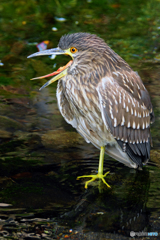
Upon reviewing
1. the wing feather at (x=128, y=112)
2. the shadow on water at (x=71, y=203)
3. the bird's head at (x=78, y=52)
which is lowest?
the shadow on water at (x=71, y=203)

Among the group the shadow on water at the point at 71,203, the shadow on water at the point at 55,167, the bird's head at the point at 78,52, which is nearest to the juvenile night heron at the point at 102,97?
the bird's head at the point at 78,52

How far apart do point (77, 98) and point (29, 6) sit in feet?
27.0

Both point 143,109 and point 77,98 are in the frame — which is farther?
point 143,109

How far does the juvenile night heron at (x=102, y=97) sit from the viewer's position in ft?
14.8

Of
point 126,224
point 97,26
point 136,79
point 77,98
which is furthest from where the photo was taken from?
point 97,26

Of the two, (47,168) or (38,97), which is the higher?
(38,97)

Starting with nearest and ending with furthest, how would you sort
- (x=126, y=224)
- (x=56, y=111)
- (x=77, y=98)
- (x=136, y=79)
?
(x=126, y=224)
(x=77, y=98)
(x=136, y=79)
(x=56, y=111)

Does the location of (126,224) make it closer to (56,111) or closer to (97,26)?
(56,111)

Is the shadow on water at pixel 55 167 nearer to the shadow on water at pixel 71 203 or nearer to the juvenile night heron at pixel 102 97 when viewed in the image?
the shadow on water at pixel 71 203

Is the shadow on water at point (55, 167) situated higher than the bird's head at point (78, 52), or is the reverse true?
the bird's head at point (78, 52)

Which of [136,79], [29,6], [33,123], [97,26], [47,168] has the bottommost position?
[47,168]

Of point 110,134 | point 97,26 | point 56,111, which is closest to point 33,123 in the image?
point 56,111

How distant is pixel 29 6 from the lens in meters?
11.9

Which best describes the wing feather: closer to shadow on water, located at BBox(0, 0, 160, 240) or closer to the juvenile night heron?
the juvenile night heron
